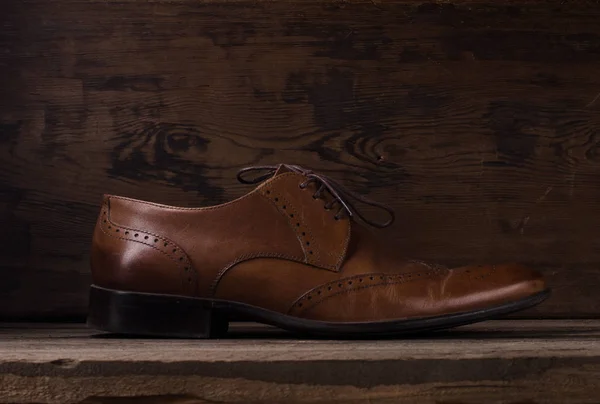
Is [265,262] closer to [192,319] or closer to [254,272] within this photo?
[254,272]

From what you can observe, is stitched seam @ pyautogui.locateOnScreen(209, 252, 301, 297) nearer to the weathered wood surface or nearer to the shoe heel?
the shoe heel

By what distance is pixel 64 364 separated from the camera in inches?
33.9

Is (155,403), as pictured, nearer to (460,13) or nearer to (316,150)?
(316,150)

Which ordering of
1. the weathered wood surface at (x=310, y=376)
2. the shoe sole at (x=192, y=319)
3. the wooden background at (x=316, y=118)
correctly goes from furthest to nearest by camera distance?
the wooden background at (x=316, y=118) < the shoe sole at (x=192, y=319) < the weathered wood surface at (x=310, y=376)

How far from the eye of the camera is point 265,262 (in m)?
1.15

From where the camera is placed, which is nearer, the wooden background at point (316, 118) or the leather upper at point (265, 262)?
the leather upper at point (265, 262)

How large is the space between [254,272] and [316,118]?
1.79 feet

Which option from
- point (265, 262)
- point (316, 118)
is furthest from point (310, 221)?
point (316, 118)

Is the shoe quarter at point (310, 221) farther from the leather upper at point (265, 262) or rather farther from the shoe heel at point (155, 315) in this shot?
the shoe heel at point (155, 315)

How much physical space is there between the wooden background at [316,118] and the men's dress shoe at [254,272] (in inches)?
17.7

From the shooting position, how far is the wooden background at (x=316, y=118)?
1.60 m

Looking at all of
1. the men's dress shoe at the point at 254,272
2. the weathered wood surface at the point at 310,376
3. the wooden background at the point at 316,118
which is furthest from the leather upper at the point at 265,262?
the wooden background at the point at 316,118

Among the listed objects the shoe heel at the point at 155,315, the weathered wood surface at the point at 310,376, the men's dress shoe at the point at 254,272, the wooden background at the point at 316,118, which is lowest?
the weathered wood surface at the point at 310,376

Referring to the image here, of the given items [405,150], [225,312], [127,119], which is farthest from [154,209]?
[405,150]
